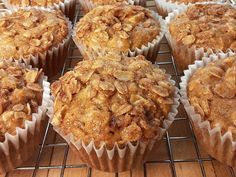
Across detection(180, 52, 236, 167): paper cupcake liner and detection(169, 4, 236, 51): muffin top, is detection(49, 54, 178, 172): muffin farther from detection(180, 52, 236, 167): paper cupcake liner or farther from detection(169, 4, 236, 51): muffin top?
detection(169, 4, 236, 51): muffin top

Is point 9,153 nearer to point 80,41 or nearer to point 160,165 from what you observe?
point 160,165

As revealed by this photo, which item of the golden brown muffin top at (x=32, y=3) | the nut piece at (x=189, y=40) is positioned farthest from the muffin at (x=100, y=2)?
the nut piece at (x=189, y=40)

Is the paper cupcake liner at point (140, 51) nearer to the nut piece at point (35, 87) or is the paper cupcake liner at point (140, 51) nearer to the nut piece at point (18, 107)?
the nut piece at point (35, 87)

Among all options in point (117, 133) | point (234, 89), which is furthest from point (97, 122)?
point (234, 89)

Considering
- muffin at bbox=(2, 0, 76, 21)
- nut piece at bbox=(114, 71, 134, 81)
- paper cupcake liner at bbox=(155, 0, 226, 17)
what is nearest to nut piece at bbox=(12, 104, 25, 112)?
nut piece at bbox=(114, 71, 134, 81)

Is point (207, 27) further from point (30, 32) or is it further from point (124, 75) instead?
point (30, 32)

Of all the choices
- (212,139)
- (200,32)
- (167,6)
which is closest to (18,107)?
(212,139)
